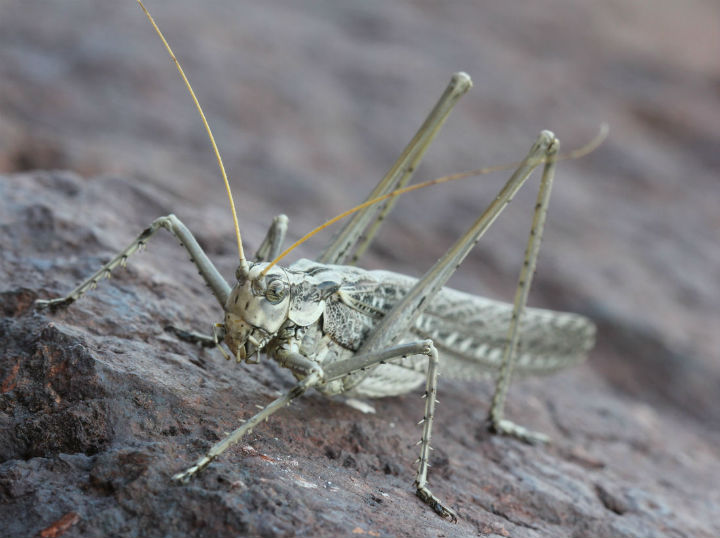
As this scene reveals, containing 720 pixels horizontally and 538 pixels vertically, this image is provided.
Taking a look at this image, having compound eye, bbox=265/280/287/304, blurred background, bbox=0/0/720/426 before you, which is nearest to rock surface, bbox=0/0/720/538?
blurred background, bbox=0/0/720/426

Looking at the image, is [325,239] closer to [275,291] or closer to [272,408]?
[275,291]

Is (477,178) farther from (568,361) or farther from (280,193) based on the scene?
(568,361)

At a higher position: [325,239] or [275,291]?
[325,239]

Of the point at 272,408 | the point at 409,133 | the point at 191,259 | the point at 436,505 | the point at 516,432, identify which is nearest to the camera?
the point at 272,408

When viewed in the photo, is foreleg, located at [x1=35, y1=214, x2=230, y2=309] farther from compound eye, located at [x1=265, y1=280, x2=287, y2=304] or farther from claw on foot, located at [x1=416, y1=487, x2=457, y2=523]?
claw on foot, located at [x1=416, y1=487, x2=457, y2=523]

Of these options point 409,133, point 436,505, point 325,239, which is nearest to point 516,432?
point 436,505

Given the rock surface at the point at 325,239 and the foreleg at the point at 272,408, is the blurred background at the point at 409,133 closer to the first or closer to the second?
the rock surface at the point at 325,239
